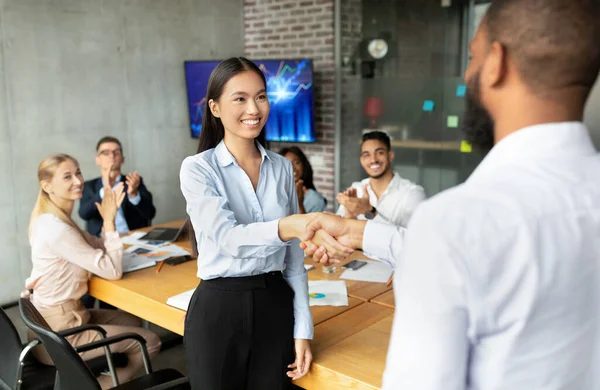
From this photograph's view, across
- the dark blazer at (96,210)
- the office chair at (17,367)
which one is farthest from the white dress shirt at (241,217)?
the dark blazer at (96,210)

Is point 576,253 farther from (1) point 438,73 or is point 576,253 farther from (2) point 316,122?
(2) point 316,122

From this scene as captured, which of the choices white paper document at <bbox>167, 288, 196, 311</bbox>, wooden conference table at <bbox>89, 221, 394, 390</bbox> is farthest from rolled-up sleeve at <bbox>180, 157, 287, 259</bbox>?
white paper document at <bbox>167, 288, 196, 311</bbox>

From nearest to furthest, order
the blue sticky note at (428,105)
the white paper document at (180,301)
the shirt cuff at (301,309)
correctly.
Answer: the shirt cuff at (301,309) < the white paper document at (180,301) < the blue sticky note at (428,105)

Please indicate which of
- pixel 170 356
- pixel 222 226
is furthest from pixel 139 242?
pixel 222 226

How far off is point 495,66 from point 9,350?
251cm

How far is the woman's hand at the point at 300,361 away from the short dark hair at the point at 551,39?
135 centimetres

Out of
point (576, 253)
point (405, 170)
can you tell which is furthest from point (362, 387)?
point (405, 170)

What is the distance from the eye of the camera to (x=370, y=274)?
301 cm

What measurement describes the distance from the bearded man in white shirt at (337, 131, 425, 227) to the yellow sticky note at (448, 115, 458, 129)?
1.79m

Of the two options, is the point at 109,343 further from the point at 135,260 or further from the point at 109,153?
the point at 109,153

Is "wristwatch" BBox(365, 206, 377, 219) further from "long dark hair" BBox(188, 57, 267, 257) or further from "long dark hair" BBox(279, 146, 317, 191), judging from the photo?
"long dark hair" BBox(188, 57, 267, 257)

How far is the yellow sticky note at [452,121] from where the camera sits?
5406mm

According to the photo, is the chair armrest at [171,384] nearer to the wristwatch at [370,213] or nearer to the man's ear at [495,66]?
the wristwatch at [370,213]

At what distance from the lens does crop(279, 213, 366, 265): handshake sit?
172cm
